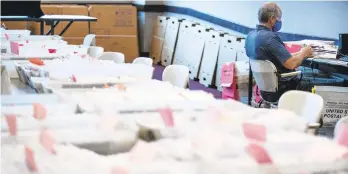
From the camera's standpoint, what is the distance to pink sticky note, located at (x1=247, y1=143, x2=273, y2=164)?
1575mm

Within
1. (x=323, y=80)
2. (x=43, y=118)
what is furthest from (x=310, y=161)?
(x=323, y=80)

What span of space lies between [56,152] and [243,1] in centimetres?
581

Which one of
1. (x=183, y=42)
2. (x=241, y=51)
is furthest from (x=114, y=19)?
(x=241, y=51)

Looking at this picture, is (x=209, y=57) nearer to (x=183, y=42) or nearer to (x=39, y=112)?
(x=183, y=42)

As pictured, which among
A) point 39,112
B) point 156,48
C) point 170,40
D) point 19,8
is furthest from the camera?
point 156,48

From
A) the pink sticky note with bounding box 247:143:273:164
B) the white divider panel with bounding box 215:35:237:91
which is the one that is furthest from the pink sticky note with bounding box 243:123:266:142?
the white divider panel with bounding box 215:35:237:91

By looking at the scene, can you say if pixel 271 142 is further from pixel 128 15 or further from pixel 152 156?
pixel 128 15

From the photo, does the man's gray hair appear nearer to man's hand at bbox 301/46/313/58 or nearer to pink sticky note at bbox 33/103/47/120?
man's hand at bbox 301/46/313/58

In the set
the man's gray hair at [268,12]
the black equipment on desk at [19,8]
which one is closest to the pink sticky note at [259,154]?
the man's gray hair at [268,12]

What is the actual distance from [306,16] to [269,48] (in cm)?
149

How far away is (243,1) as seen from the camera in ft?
23.6

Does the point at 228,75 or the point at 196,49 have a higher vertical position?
the point at 228,75

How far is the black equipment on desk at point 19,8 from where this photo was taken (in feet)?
22.8

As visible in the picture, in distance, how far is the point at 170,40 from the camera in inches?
367
